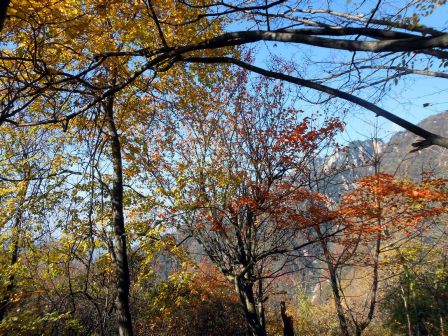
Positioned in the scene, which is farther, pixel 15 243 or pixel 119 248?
Answer: pixel 119 248

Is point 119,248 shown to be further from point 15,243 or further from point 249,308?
point 249,308

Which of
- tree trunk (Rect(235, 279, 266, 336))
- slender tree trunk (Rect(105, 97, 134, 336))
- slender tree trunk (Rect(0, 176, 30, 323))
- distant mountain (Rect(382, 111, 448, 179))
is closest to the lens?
slender tree trunk (Rect(0, 176, 30, 323))

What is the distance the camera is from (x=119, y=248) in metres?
6.66

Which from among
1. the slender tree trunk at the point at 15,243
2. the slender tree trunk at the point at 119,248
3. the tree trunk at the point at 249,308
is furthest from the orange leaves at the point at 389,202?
the slender tree trunk at the point at 15,243

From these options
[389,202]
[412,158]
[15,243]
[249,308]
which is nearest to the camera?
[15,243]

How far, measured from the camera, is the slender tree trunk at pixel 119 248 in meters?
6.23

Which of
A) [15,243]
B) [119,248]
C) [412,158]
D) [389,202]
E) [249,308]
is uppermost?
[412,158]

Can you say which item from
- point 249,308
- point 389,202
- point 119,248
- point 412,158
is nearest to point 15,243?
point 119,248

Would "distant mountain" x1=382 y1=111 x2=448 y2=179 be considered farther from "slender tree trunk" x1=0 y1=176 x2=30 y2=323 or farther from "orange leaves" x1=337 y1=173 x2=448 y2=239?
"slender tree trunk" x1=0 y1=176 x2=30 y2=323

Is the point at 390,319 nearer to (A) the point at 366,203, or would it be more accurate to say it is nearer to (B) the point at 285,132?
(A) the point at 366,203

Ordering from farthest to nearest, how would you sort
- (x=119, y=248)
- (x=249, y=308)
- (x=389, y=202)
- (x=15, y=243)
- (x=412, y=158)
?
1. (x=412, y=158)
2. (x=249, y=308)
3. (x=389, y=202)
4. (x=119, y=248)
5. (x=15, y=243)

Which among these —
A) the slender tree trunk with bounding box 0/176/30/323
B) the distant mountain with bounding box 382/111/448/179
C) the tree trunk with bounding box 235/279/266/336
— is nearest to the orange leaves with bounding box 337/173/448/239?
the distant mountain with bounding box 382/111/448/179

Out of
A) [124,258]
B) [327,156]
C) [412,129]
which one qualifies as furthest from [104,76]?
[327,156]

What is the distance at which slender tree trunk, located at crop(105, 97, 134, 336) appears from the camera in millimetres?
6227
